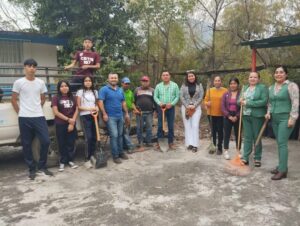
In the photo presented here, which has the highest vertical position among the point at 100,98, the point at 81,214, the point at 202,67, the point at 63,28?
the point at 63,28

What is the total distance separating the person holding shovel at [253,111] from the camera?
229 inches

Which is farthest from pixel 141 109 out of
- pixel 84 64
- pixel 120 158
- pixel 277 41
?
pixel 277 41

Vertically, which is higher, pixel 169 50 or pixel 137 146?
pixel 169 50

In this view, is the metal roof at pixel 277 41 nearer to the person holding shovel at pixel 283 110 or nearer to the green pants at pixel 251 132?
the person holding shovel at pixel 283 110

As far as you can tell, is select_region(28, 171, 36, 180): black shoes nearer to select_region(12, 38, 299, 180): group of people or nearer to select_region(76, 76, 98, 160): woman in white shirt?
select_region(12, 38, 299, 180): group of people

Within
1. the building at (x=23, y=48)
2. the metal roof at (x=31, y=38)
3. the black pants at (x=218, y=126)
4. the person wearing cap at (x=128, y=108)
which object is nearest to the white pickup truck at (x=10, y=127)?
the person wearing cap at (x=128, y=108)

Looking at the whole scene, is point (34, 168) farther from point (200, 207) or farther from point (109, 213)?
point (200, 207)

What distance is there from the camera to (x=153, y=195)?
15.9ft

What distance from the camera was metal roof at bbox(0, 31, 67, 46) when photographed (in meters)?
12.1

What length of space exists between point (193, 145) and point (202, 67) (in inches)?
259

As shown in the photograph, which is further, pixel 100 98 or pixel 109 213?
pixel 100 98

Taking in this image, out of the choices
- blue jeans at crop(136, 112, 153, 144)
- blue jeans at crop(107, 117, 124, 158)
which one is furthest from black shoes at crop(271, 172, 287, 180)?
blue jeans at crop(136, 112, 153, 144)

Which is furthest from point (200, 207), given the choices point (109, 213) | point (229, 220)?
point (109, 213)

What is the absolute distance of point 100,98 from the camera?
6414 mm
